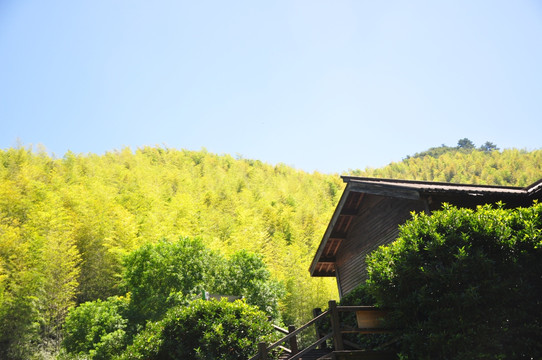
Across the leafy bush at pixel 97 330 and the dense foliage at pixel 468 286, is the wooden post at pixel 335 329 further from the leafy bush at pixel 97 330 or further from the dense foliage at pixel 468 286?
the leafy bush at pixel 97 330

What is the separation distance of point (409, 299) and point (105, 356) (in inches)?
650

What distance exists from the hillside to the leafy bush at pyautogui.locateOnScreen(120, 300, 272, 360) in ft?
39.5

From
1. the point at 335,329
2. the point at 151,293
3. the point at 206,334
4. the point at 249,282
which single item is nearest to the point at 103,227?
the point at 151,293

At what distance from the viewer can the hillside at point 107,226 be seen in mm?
21281

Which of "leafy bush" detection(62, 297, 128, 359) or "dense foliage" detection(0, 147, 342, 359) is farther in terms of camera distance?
"dense foliage" detection(0, 147, 342, 359)

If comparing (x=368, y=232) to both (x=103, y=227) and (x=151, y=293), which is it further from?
(x=103, y=227)

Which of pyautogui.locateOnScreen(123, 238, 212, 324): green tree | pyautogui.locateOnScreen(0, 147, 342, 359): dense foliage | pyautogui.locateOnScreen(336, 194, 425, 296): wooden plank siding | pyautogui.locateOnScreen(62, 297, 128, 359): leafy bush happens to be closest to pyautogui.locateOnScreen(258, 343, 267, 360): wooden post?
pyautogui.locateOnScreen(336, 194, 425, 296): wooden plank siding

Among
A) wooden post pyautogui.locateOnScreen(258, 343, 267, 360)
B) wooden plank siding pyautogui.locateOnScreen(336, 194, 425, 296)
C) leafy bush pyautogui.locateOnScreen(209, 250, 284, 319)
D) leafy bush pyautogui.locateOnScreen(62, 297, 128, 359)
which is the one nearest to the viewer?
wooden post pyautogui.locateOnScreen(258, 343, 267, 360)

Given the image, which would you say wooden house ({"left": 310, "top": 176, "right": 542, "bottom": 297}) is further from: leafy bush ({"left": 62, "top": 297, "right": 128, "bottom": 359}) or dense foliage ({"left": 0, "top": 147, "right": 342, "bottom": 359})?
leafy bush ({"left": 62, "top": 297, "right": 128, "bottom": 359})

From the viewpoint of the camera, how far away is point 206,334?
822cm

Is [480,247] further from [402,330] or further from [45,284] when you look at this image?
[45,284]

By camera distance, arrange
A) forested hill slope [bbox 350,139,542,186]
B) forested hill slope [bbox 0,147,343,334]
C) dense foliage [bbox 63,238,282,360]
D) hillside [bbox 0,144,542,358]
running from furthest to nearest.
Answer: forested hill slope [bbox 350,139,542,186], forested hill slope [bbox 0,147,343,334], hillside [bbox 0,144,542,358], dense foliage [bbox 63,238,282,360]

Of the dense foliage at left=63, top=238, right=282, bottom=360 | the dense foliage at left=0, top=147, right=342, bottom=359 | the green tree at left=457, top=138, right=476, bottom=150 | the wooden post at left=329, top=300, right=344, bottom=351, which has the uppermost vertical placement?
the green tree at left=457, top=138, right=476, bottom=150

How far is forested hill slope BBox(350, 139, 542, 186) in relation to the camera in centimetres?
5027
